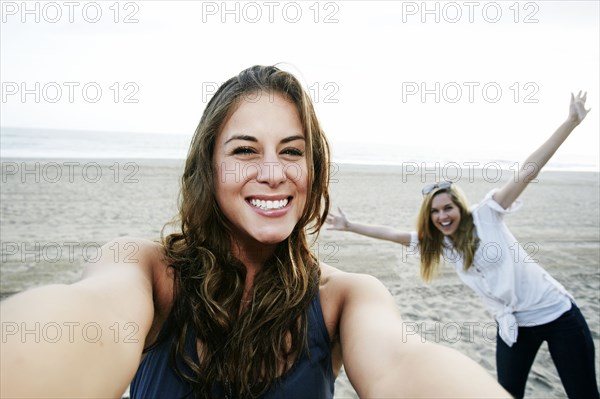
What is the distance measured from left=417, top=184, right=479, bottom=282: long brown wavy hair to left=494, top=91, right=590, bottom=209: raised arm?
0.46 metres

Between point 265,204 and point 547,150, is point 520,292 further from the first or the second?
point 265,204

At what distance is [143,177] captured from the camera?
18969 mm

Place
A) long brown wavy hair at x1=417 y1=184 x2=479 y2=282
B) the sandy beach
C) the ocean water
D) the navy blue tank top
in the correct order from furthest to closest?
the ocean water, the sandy beach, long brown wavy hair at x1=417 y1=184 x2=479 y2=282, the navy blue tank top

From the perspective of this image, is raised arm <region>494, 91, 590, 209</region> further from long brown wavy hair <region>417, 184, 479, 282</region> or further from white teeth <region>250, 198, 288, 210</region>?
white teeth <region>250, 198, 288, 210</region>

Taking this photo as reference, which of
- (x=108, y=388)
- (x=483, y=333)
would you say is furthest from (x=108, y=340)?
(x=483, y=333)

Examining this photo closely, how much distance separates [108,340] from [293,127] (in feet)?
3.74

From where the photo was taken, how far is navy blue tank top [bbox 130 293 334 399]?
5.01ft

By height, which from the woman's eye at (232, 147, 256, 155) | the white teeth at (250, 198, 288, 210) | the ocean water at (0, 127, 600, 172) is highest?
the ocean water at (0, 127, 600, 172)

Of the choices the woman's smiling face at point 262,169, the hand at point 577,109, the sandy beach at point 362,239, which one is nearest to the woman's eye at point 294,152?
the woman's smiling face at point 262,169

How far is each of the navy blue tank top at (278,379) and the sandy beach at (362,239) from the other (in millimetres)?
379

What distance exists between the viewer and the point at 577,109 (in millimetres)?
3484

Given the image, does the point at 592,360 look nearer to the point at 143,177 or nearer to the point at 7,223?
the point at 7,223

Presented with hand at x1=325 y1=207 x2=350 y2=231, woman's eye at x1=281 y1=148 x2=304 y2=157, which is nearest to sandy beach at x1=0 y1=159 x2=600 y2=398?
woman's eye at x1=281 y1=148 x2=304 y2=157

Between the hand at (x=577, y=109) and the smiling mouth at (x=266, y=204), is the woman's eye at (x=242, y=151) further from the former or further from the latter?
the hand at (x=577, y=109)
